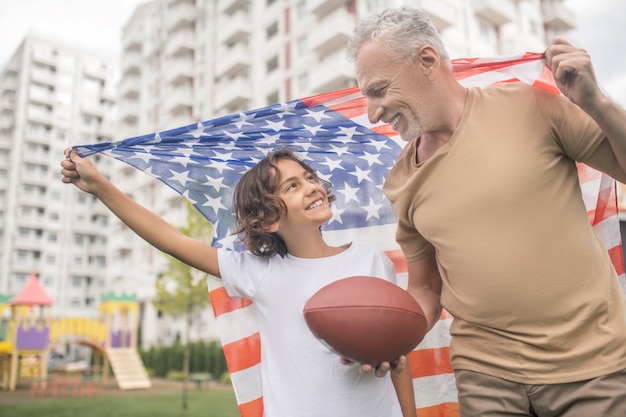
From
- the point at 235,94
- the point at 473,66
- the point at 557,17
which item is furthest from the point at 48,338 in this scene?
the point at 557,17

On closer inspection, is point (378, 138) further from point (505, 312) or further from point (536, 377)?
point (536, 377)

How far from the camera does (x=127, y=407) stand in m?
12.9

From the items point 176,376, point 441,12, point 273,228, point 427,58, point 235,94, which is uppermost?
point 441,12

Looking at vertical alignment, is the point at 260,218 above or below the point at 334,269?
above

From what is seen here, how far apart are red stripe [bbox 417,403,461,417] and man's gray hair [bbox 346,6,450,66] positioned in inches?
59.8

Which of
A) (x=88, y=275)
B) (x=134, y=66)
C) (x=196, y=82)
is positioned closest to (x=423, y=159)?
(x=196, y=82)

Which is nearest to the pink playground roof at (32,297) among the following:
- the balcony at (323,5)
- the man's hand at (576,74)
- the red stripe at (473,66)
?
the balcony at (323,5)

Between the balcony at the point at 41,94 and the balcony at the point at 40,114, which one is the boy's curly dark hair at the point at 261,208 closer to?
the balcony at the point at 40,114

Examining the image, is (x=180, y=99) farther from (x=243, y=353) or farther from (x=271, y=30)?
(x=243, y=353)

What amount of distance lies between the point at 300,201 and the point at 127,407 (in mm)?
12120

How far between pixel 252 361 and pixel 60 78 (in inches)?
2500

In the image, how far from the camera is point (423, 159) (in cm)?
225

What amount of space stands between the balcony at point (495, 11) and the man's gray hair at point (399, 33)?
25.8m

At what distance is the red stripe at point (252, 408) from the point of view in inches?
99.7
